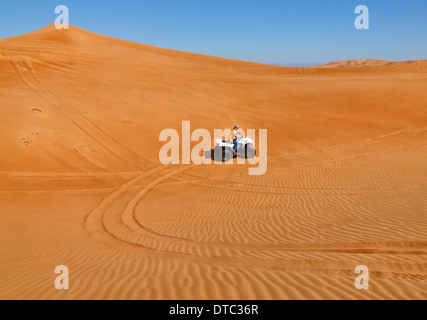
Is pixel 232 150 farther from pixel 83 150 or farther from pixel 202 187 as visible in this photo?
pixel 83 150

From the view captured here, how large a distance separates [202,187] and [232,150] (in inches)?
163

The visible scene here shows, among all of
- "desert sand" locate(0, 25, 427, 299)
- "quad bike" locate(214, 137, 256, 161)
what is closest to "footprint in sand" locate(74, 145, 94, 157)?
"desert sand" locate(0, 25, 427, 299)

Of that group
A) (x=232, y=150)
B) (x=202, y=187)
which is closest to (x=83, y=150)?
(x=202, y=187)

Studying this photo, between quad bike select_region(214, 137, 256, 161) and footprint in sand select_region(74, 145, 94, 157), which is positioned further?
quad bike select_region(214, 137, 256, 161)

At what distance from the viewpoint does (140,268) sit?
585 cm

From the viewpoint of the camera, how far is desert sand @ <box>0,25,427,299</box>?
17.4ft

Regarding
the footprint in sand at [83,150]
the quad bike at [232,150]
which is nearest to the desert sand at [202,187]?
Result: the footprint in sand at [83,150]

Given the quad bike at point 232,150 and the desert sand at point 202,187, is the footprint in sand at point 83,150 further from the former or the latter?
the quad bike at point 232,150

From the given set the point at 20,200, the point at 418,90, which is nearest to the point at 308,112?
the point at 418,90

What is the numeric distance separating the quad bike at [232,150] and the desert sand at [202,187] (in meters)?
1.13

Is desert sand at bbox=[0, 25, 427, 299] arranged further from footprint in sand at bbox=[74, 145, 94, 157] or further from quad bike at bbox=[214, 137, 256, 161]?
quad bike at bbox=[214, 137, 256, 161]

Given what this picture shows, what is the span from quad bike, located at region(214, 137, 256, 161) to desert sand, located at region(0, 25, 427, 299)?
3.72 ft

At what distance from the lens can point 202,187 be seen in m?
13.0
